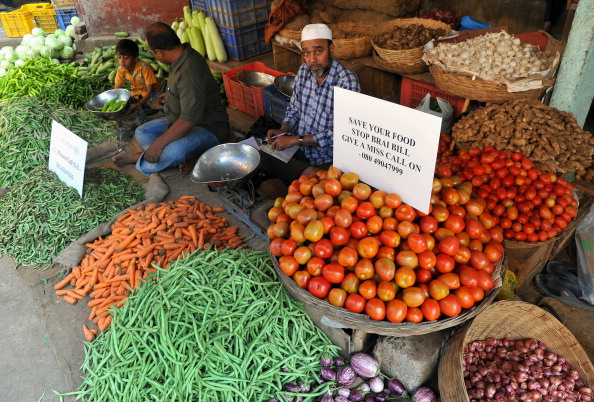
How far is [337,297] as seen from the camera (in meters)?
1.59

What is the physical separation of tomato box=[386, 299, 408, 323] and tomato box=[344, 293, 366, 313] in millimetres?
104

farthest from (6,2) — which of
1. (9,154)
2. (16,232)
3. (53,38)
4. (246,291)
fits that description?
(246,291)

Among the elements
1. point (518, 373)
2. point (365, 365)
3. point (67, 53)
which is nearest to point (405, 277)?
point (365, 365)

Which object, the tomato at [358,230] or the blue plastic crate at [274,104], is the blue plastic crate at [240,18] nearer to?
the blue plastic crate at [274,104]

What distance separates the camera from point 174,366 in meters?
1.78

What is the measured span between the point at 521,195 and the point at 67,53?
8187 millimetres

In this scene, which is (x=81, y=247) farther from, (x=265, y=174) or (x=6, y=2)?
(x=6, y=2)

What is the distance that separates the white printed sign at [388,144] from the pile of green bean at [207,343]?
0.80 m

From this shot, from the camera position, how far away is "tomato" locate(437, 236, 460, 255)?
155cm

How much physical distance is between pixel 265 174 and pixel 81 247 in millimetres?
1537

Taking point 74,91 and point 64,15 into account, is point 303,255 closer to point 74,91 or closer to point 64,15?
point 74,91

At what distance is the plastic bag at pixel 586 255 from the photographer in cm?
238

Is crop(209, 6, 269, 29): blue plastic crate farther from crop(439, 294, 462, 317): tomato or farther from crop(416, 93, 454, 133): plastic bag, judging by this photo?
crop(439, 294, 462, 317): tomato

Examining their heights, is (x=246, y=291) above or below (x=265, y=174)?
above
